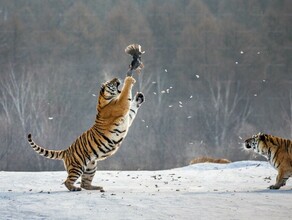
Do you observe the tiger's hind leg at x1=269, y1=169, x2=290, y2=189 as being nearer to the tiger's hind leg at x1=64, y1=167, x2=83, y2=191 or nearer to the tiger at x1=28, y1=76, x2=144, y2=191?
the tiger at x1=28, y1=76, x2=144, y2=191

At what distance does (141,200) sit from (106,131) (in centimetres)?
125

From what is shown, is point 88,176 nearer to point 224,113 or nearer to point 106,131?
point 106,131

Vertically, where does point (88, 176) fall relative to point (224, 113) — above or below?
below

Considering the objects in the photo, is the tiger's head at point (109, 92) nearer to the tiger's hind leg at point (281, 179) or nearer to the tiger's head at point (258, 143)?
the tiger's head at point (258, 143)

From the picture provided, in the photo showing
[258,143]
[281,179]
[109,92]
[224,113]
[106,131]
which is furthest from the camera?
[224,113]

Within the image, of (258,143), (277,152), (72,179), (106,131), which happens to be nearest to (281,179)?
(277,152)

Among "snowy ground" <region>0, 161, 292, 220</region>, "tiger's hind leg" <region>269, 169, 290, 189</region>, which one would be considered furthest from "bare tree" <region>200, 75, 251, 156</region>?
"tiger's hind leg" <region>269, 169, 290, 189</region>

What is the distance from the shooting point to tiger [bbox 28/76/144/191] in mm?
9086

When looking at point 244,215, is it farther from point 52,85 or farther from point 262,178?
point 52,85

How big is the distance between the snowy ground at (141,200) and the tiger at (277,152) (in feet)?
0.61

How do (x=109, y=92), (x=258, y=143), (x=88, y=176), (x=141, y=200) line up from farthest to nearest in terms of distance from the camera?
(x=258, y=143) → (x=88, y=176) → (x=109, y=92) → (x=141, y=200)

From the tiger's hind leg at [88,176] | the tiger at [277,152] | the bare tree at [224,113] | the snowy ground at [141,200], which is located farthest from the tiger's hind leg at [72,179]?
the bare tree at [224,113]

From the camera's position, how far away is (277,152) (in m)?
10.2

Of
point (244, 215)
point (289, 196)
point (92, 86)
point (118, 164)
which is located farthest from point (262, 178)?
point (92, 86)
